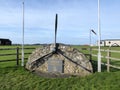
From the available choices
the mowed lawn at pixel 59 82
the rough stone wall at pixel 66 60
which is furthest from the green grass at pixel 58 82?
the rough stone wall at pixel 66 60

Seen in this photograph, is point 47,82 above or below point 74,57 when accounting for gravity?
below

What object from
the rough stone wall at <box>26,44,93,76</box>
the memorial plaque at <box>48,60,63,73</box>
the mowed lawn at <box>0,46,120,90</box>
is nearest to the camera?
the mowed lawn at <box>0,46,120,90</box>

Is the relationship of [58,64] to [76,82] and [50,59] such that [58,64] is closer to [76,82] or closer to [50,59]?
[50,59]

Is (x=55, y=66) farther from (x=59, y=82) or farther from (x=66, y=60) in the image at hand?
(x=59, y=82)

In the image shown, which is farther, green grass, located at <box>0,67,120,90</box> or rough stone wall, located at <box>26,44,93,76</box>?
rough stone wall, located at <box>26,44,93,76</box>

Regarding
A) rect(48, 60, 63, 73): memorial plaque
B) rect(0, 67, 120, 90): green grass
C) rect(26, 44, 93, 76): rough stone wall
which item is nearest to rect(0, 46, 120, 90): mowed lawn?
rect(0, 67, 120, 90): green grass

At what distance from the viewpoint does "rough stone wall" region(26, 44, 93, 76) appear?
17.8 m

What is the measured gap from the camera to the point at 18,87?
1548 centimetres

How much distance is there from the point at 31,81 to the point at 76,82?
254 cm

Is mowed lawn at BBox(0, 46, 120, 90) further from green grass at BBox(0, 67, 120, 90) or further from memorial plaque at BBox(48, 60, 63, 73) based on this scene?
memorial plaque at BBox(48, 60, 63, 73)

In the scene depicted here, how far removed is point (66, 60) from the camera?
60.0ft

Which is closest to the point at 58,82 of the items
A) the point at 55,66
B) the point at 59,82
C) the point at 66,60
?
the point at 59,82

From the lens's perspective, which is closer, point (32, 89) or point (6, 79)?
point (32, 89)

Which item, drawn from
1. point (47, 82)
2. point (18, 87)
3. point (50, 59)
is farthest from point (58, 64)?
point (18, 87)
